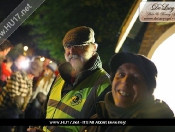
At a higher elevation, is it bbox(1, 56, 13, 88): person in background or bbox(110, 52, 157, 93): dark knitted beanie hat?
bbox(110, 52, 157, 93): dark knitted beanie hat

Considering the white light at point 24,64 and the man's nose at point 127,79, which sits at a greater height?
the white light at point 24,64

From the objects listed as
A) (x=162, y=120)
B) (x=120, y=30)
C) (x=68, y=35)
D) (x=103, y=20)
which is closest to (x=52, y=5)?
(x=68, y=35)

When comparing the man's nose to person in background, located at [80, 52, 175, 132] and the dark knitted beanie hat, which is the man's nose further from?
the dark knitted beanie hat

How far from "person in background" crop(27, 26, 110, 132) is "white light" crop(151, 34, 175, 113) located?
0.52 meters

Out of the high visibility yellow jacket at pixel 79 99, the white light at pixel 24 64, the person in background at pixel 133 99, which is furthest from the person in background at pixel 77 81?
the white light at pixel 24 64

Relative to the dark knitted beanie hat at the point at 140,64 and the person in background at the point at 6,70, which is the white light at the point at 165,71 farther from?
the person in background at the point at 6,70

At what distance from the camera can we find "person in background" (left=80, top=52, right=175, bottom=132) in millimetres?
2615

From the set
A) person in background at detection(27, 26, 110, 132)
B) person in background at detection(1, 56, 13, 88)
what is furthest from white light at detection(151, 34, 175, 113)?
person in background at detection(1, 56, 13, 88)

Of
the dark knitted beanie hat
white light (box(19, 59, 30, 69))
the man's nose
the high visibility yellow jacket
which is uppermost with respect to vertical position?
the dark knitted beanie hat

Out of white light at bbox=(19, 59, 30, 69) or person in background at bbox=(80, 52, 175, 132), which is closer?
person in background at bbox=(80, 52, 175, 132)

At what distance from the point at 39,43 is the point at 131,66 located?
0.98m

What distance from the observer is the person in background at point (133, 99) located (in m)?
2.62

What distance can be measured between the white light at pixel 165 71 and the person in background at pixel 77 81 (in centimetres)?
52

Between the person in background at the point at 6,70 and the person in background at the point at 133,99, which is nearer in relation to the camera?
the person in background at the point at 133,99
